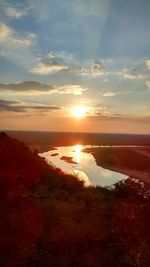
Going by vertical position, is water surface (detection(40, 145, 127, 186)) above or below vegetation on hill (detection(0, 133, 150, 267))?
above

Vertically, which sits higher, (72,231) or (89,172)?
(89,172)

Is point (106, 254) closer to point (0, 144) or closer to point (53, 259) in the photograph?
point (53, 259)

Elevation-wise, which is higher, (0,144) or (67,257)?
(0,144)

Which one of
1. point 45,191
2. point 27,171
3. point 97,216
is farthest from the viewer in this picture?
point 27,171

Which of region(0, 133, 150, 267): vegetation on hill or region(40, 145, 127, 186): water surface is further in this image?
region(40, 145, 127, 186): water surface

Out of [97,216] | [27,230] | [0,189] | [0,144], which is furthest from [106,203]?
[0,144]

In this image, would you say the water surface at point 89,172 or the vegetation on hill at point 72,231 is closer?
the vegetation on hill at point 72,231

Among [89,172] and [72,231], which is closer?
[72,231]

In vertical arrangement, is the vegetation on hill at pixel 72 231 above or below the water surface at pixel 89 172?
below
